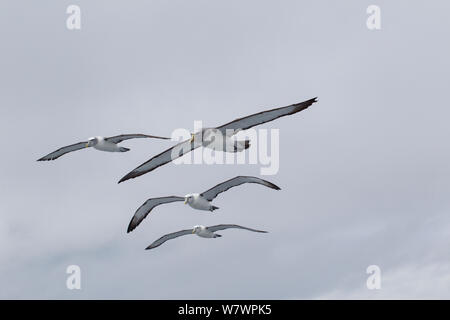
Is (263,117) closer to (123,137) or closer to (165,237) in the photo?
(123,137)

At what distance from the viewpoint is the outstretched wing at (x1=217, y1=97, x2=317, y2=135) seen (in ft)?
91.6

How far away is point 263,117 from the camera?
95.1ft

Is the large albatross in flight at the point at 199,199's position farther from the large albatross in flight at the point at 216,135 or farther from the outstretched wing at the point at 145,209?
the large albatross in flight at the point at 216,135

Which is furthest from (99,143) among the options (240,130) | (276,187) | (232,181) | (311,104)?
(311,104)

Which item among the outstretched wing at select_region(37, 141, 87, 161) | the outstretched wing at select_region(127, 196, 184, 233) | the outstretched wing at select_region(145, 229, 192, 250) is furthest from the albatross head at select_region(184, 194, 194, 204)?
the outstretched wing at select_region(37, 141, 87, 161)

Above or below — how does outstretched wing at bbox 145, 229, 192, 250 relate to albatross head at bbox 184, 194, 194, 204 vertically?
below

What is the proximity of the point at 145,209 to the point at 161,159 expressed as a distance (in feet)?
39.8

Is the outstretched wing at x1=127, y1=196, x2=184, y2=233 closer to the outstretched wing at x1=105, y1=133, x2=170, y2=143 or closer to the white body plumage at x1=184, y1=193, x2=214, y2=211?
the white body plumage at x1=184, y1=193, x2=214, y2=211

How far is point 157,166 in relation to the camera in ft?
123

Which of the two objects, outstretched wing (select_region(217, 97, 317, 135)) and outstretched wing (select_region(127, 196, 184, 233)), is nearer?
outstretched wing (select_region(217, 97, 317, 135))

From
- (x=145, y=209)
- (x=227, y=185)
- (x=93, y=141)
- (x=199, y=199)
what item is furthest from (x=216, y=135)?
(x=145, y=209)

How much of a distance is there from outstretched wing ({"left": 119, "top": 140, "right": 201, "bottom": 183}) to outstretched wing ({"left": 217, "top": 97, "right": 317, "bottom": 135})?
4434 mm

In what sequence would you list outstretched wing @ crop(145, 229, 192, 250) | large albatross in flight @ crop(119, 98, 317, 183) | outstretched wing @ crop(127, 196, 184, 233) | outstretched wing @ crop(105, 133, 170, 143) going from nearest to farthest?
large albatross in flight @ crop(119, 98, 317, 183) → outstretched wing @ crop(105, 133, 170, 143) → outstretched wing @ crop(127, 196, 184, 233) → outstretched wing @ crop(145, 229, 192, 250)

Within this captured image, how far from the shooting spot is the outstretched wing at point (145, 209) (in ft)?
154
